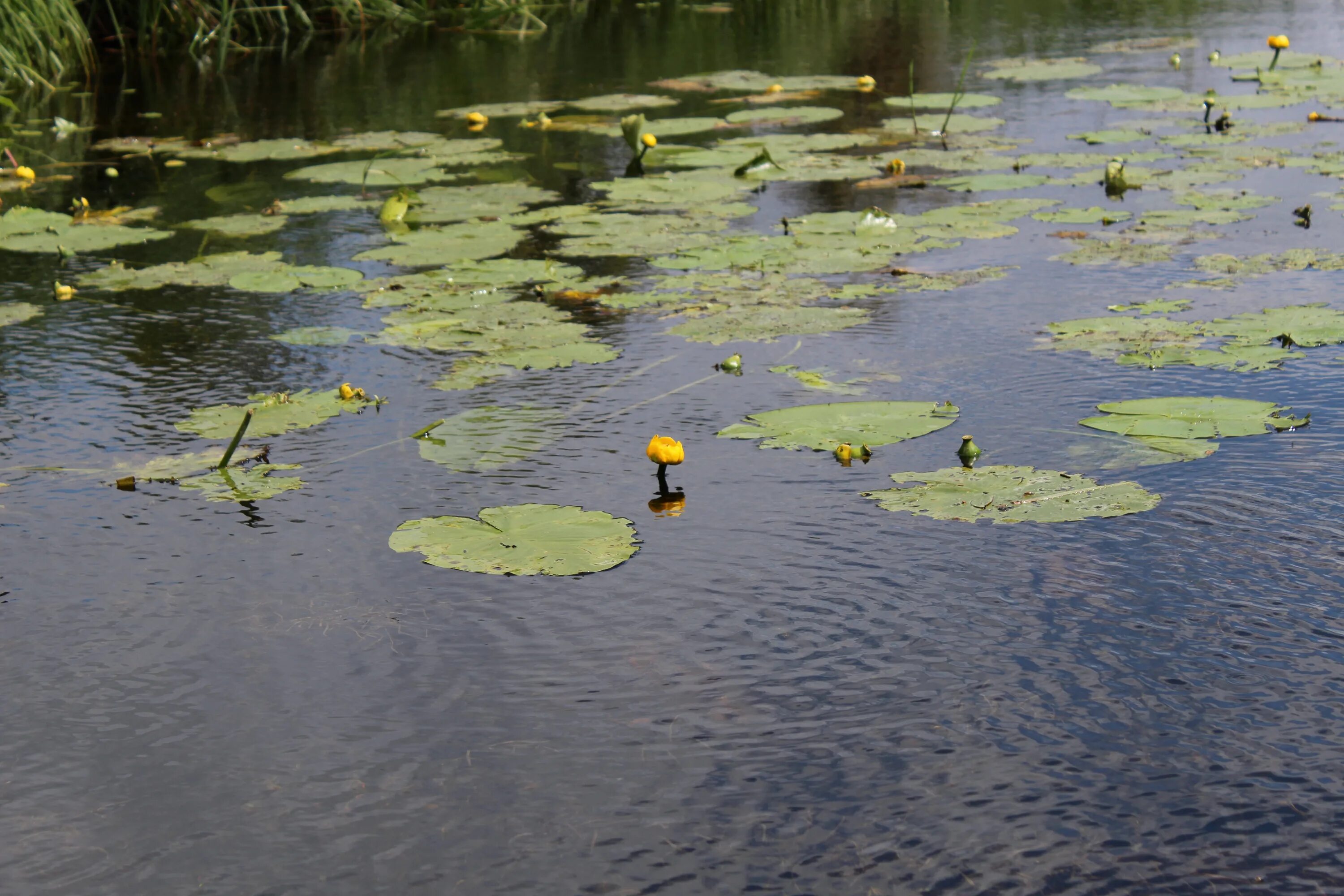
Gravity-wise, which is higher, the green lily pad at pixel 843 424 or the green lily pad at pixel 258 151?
the green lily pad at pixel 258 151

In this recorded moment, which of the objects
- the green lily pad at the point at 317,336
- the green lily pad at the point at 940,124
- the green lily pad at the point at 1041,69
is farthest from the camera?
the green lily pad at the point at 1041,69

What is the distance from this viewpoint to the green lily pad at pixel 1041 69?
8898 mm

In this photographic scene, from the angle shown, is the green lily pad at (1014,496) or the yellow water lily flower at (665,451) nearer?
the green lily pad at (1014,496)

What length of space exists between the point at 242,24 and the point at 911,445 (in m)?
10.2

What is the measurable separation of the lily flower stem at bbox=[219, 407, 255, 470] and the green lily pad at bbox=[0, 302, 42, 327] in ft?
5.11

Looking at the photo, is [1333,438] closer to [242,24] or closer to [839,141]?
[839,141]

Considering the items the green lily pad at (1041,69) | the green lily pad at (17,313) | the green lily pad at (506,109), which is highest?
the green lily pad at (1041,69)

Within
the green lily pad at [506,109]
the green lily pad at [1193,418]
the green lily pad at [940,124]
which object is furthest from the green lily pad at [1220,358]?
the green lily pad at [506,109]

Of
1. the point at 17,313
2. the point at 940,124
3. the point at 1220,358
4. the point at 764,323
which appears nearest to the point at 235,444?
the point at 764,323

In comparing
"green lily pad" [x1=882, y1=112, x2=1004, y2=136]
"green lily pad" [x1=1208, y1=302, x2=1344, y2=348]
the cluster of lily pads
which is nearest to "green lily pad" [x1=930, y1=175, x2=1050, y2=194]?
the cluster of lily pads

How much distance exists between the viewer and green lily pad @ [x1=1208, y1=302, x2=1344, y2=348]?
3.71 meters

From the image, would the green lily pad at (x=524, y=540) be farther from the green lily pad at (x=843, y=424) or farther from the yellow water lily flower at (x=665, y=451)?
the green lily pad at (x=843, y=424)

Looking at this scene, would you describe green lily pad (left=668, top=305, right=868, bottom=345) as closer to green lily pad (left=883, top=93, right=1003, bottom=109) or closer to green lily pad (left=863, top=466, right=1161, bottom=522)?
green lily pad (left=863, top=466, right=1161, bottom=522)

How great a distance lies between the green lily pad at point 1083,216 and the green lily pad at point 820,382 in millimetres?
1944
